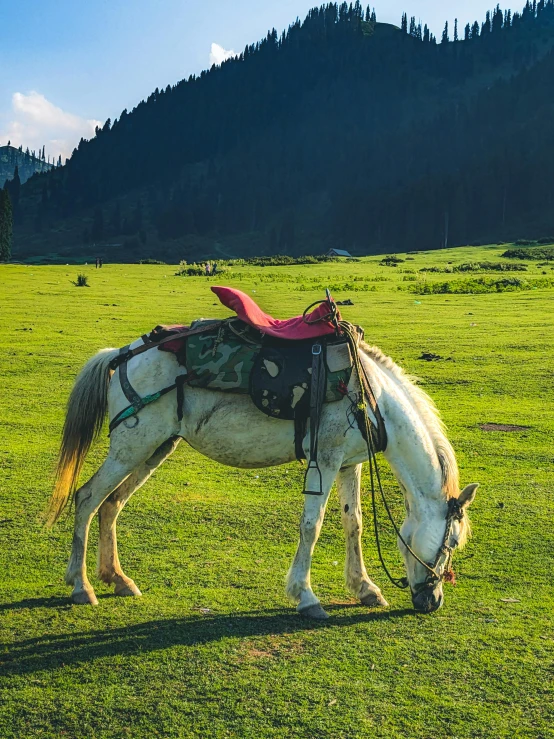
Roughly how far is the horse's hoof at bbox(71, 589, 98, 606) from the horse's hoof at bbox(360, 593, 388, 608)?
2148 millimetres

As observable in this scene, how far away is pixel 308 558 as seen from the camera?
5.80 meters

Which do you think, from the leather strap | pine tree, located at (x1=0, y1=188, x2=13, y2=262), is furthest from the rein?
pine tree, located at (x1=0, y1=188, x2=13, y2=262)

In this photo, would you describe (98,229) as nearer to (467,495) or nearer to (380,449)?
(380,449)

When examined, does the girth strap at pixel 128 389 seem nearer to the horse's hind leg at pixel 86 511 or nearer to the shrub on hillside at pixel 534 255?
the horse's hind leg at pixel 86 511

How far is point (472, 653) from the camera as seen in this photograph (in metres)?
5.13

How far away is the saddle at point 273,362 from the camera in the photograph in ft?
19.3

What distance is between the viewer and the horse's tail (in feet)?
21.2

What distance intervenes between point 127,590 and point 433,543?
250 cm

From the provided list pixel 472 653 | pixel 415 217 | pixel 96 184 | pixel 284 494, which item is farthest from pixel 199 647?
pixel 96 184

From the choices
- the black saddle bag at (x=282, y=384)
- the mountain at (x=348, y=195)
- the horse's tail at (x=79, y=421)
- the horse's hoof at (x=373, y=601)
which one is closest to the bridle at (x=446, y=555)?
the horse's hoof at (x=373, y=601)

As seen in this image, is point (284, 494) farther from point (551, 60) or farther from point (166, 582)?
point (551, 60)

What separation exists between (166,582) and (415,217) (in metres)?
122

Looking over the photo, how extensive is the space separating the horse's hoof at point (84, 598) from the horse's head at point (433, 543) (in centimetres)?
250

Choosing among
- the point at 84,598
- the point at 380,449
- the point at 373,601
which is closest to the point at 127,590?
the point at 84,598
